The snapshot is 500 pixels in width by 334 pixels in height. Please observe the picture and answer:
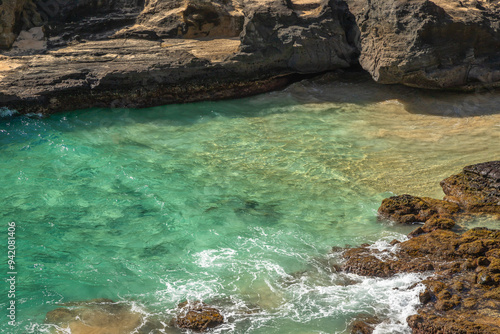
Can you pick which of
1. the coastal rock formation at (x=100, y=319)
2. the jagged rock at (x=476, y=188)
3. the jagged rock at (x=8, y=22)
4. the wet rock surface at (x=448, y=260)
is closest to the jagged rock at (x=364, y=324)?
the wet rock surface at (x=448, y=260)

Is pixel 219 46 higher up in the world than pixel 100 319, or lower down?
higher up

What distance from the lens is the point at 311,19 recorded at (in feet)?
41.9

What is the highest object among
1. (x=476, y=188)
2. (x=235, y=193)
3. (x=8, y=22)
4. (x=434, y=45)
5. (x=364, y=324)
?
(x=8, y=22)

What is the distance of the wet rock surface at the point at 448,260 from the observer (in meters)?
5.49

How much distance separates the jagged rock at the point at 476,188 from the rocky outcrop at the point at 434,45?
3708 millimetres

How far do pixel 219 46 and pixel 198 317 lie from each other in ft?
28.8

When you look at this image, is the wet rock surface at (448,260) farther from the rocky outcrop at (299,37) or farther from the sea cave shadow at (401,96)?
the rocky outcrop at (299,37)

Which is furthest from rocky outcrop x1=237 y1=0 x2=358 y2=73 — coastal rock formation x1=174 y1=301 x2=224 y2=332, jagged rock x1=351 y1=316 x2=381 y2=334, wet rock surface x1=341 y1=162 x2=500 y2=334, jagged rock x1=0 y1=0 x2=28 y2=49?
jagged rock x1=351 y1=316 x2=381 y2=334

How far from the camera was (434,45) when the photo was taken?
11273 millimetres

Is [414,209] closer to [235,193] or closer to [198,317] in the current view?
[235,193]

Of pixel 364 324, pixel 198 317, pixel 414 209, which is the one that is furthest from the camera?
pixel 414 209

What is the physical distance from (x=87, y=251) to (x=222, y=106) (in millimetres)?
6081

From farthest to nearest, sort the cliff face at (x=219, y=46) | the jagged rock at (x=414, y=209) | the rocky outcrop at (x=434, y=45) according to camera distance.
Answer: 1. the cliff face at (x=219, y=46)
2. the rocky outcrop at (x=434, y=45)
3. the jagged rock at (x=414, y=209)

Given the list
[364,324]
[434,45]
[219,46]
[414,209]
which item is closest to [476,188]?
[414,209]
